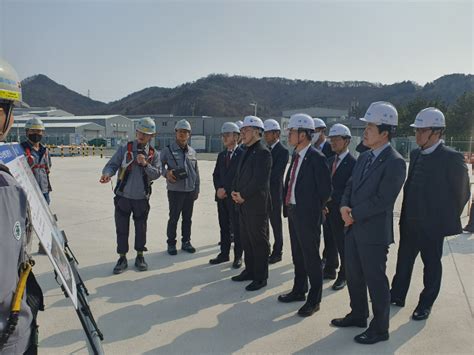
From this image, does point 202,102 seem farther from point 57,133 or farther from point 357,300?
point 357,300

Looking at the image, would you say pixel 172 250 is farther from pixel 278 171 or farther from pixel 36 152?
pixel 36 152

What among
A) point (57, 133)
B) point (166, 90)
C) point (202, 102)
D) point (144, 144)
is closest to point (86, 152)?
point (57, 133)

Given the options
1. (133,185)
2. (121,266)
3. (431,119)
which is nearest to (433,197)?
(431,119)

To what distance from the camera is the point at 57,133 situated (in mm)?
48781

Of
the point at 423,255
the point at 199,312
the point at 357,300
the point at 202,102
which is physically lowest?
the point at 199,312

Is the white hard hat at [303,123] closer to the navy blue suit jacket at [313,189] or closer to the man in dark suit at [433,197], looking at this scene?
the navy blue suit jacket at [313,189]

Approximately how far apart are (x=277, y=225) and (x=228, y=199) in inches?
33.8

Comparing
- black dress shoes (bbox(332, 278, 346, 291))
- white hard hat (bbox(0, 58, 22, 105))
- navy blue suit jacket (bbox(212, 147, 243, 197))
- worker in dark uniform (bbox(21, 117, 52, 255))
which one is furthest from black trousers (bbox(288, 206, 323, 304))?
worker in dark uniform (bbox(21, 117, 52, 255))

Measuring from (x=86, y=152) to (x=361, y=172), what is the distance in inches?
1302

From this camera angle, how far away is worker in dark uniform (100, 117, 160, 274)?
5.03m

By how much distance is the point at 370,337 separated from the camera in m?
3.28

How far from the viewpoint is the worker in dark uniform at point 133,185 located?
16.5 ft

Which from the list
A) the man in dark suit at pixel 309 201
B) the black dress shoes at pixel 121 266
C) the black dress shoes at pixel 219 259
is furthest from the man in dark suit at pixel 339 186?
the black dress shoes at pixel 121 266

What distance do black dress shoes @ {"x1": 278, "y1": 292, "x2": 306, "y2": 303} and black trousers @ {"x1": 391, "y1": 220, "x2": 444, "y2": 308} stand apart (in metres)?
1.04
